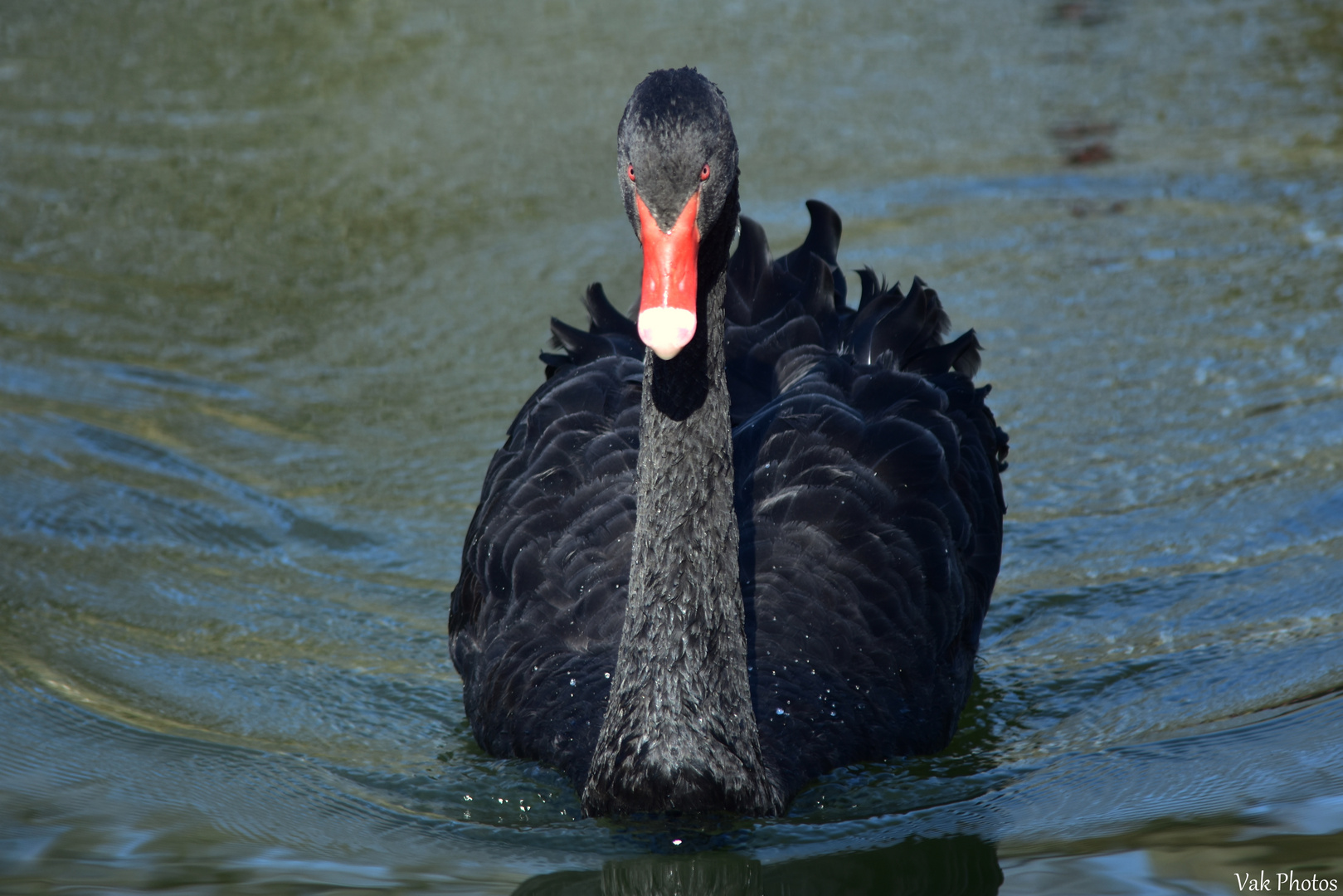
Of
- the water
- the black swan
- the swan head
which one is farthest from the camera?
the water

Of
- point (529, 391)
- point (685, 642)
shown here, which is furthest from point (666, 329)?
point (529, 391)

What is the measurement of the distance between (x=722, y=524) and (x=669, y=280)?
3.56 ft

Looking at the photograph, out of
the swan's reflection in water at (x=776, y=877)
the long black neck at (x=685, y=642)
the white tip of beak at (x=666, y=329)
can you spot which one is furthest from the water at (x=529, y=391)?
the white tip of beak at (x=666, y=329)

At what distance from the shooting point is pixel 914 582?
577 cm

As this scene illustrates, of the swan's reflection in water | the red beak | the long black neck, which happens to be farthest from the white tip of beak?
the swan's reflection in water

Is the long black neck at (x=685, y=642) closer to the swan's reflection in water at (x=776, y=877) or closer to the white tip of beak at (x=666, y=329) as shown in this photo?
the swan's reflection in water at (x=776, y=877)

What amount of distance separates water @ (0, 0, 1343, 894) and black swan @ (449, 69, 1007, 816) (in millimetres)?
231

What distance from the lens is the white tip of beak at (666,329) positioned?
3.93 meters

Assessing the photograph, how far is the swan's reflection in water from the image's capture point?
4.78 m

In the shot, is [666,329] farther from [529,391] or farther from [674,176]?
[529,391]

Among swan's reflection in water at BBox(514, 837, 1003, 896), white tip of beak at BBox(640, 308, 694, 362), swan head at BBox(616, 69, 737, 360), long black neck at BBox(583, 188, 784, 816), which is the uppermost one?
swan head at BBox(616, 69, 737, 360)

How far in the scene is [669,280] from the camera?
4078 mm

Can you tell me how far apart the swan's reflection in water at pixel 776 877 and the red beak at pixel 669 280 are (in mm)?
1688

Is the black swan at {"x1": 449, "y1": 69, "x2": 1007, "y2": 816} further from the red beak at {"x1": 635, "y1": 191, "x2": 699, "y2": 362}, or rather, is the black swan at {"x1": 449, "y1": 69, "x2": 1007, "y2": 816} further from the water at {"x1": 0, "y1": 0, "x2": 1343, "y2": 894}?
the water at {"x1": 0, "y1": 0, "x2": 1343, "y2": 894}
